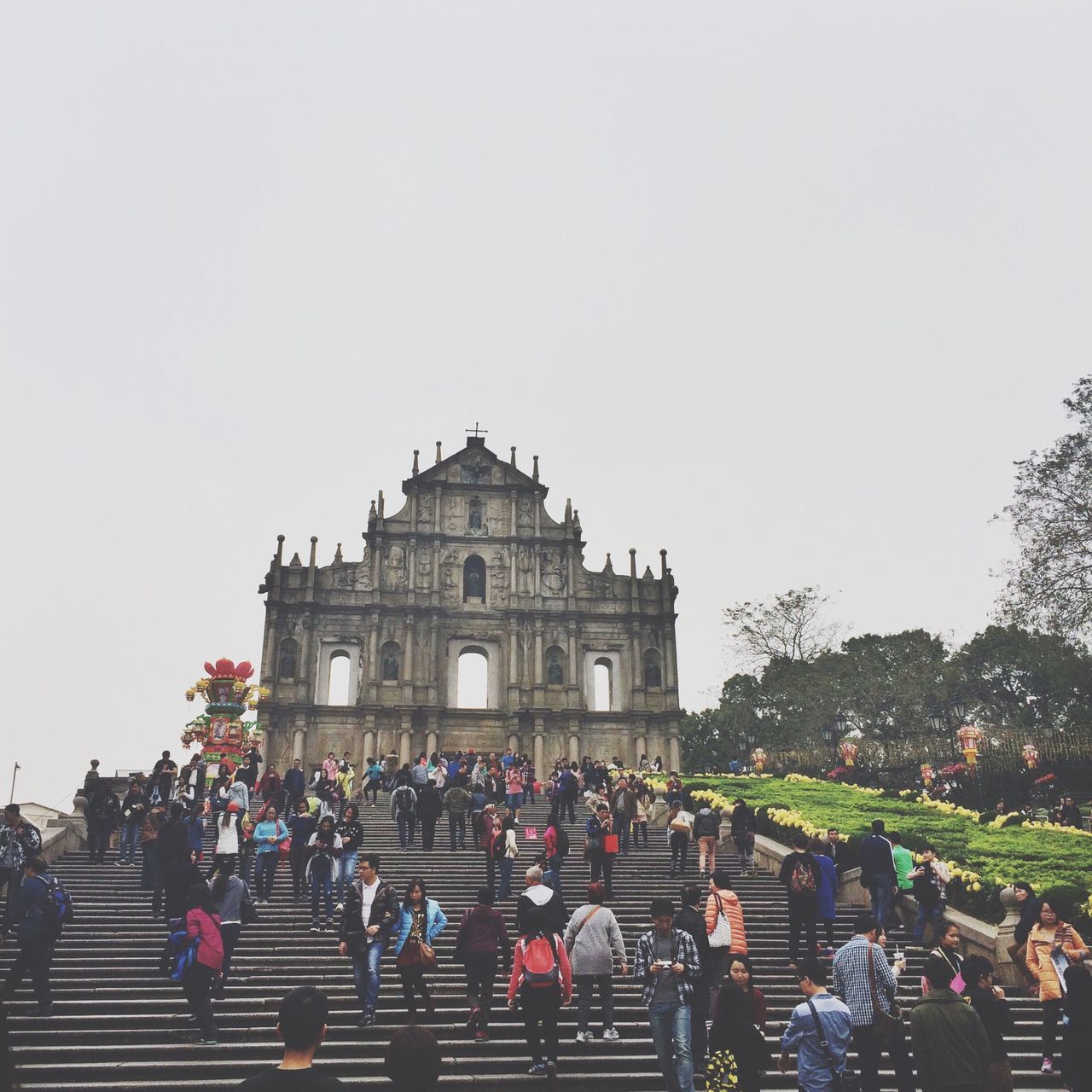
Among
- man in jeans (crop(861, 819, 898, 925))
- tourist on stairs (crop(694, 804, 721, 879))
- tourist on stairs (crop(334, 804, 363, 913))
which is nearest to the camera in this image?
man in jeans (crop(861, 819, 898, 925))

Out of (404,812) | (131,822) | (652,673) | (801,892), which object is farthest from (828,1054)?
(652,673)

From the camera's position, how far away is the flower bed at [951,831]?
51.1ft

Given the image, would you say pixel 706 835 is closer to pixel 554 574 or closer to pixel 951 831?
pixel 951 831

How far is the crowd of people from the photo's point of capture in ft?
24.1

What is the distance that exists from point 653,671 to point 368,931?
34.6 m

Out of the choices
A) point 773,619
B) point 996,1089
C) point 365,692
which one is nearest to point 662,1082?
point 996,1089

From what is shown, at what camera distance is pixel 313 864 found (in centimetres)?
1454

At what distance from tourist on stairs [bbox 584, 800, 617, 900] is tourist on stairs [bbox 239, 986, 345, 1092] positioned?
35.8 ft

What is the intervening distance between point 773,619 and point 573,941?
4508cm

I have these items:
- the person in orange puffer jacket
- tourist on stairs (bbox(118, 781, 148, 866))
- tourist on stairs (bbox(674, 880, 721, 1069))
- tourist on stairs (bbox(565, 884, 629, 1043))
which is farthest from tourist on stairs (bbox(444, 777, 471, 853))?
tourist on stairs (bbox(674, 880, 721, 1069))

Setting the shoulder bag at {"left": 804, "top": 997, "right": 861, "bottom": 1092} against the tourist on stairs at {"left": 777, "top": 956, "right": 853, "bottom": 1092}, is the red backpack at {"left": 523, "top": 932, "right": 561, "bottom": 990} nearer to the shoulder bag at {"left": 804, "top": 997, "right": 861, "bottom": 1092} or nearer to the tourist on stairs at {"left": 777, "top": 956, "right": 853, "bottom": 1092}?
the tourist on stairs at {"left": 777, "top": 956, "right": 853, "bottom": 1092}

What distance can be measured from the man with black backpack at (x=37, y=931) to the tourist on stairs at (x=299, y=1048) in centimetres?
850

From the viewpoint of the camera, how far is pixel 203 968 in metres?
10.4

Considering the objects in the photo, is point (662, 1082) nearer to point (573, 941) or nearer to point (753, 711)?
point (573, 941)
